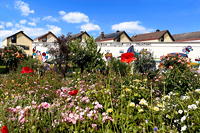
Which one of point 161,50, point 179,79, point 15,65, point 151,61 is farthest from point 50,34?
point 179,79

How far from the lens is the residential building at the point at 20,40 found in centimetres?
3812

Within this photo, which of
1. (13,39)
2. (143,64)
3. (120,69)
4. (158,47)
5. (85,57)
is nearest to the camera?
(120,69)

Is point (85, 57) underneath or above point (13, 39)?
underneath

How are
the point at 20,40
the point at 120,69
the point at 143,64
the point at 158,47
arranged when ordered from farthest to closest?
the point at 20,40 → the point at 158,47 → the point at 143,64 → the point at 120,69

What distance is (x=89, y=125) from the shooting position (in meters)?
2.31

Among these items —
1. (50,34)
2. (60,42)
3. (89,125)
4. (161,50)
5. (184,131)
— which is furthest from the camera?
(50,34)

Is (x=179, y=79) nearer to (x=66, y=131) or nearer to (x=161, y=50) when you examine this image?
(x=66, y=131)

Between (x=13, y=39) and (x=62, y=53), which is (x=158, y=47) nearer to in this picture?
(x=62, y=53)

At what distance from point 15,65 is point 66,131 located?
46.3ft

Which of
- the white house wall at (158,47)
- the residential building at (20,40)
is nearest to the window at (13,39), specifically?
the residential building at (20,40)

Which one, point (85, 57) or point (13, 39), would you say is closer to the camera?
point (85, 57)

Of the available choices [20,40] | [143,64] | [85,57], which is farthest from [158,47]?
[20,40]

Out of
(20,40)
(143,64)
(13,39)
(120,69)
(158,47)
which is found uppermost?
(13,39)

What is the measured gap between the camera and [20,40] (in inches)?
1551
